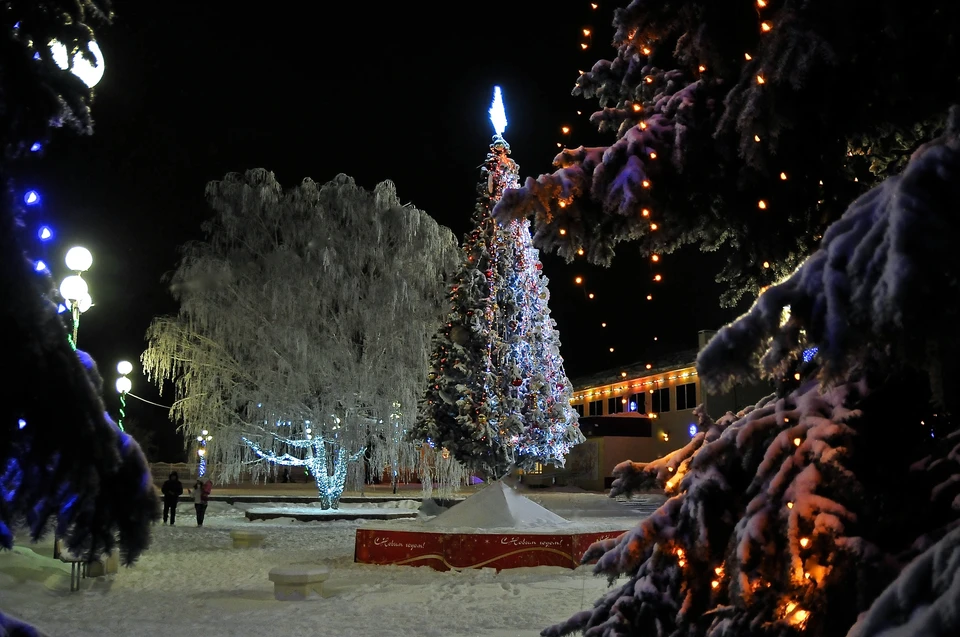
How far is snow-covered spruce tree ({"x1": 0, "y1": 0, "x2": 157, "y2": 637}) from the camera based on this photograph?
2.13m

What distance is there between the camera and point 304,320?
2350 centimetres

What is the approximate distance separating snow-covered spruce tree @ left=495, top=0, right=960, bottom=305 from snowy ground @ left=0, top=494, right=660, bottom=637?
5115 millimetres

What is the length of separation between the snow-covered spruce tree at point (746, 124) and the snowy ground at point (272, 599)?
511 centimetres

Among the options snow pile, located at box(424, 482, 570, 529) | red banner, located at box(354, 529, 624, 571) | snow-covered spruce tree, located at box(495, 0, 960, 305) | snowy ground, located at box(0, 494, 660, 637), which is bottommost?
snowy ground, located at box(0, 494, 660, 637)

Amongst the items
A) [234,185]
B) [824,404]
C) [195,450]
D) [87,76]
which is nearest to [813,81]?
[824,404]

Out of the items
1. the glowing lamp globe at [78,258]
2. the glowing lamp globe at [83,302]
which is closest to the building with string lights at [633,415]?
the glowing lamp globe at [83,302]

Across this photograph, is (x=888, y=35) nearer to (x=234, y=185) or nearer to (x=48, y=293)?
(x=48, y=293)

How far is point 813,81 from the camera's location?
369 centimetres

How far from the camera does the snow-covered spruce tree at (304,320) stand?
77.4 ft

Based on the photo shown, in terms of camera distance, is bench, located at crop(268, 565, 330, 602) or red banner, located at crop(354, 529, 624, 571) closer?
bench, located at crop(268, 565, 330, 602)

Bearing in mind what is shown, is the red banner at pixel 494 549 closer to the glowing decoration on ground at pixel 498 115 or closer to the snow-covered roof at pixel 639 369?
the glowing decoration on ground at pixel 498 115

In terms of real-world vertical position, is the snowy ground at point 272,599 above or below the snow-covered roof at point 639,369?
below

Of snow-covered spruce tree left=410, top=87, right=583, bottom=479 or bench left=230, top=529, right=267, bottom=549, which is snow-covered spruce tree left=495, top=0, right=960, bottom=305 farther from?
bench left=230, top=529, right=267, bottom=549

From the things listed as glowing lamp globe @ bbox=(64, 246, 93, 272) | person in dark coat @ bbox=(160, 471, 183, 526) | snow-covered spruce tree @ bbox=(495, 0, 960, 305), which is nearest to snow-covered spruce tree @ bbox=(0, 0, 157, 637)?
snow-covered spruce tree @ bbox=(495, 0, 960, 305)
